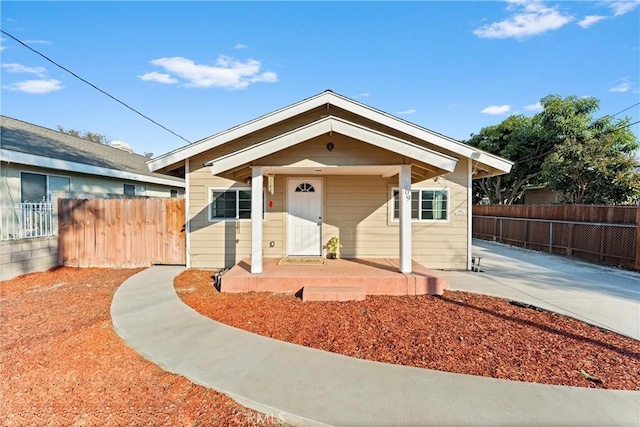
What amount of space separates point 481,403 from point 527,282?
214 inches

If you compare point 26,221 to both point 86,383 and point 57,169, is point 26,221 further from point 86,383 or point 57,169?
point 86,383

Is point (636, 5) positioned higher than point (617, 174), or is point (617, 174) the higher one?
point (636, 5)

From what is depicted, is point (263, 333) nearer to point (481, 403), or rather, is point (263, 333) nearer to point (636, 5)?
point (481, 403)

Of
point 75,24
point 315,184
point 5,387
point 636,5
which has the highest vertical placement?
point 636,5

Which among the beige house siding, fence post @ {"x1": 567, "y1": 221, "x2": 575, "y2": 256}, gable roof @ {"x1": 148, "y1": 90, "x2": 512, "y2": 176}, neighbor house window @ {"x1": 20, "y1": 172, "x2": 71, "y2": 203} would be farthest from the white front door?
fence post @ {"x1": 567, "y1": 221, "x2": 575, "y2": 256}

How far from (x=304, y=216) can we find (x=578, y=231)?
29.5 ft

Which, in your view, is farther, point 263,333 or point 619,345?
point 263,333

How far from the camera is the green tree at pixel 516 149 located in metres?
17.1

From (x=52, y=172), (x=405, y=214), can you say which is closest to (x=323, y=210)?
(x=405, y=214)

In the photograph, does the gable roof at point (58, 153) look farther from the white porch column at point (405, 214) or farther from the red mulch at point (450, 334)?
the white porch column at point (405, 214)

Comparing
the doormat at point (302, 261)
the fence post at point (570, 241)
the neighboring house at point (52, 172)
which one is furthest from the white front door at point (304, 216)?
the fence post at point (570, 241)

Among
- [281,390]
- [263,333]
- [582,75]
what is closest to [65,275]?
[263,333]

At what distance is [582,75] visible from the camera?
494 inches

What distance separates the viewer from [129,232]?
8.35 m
